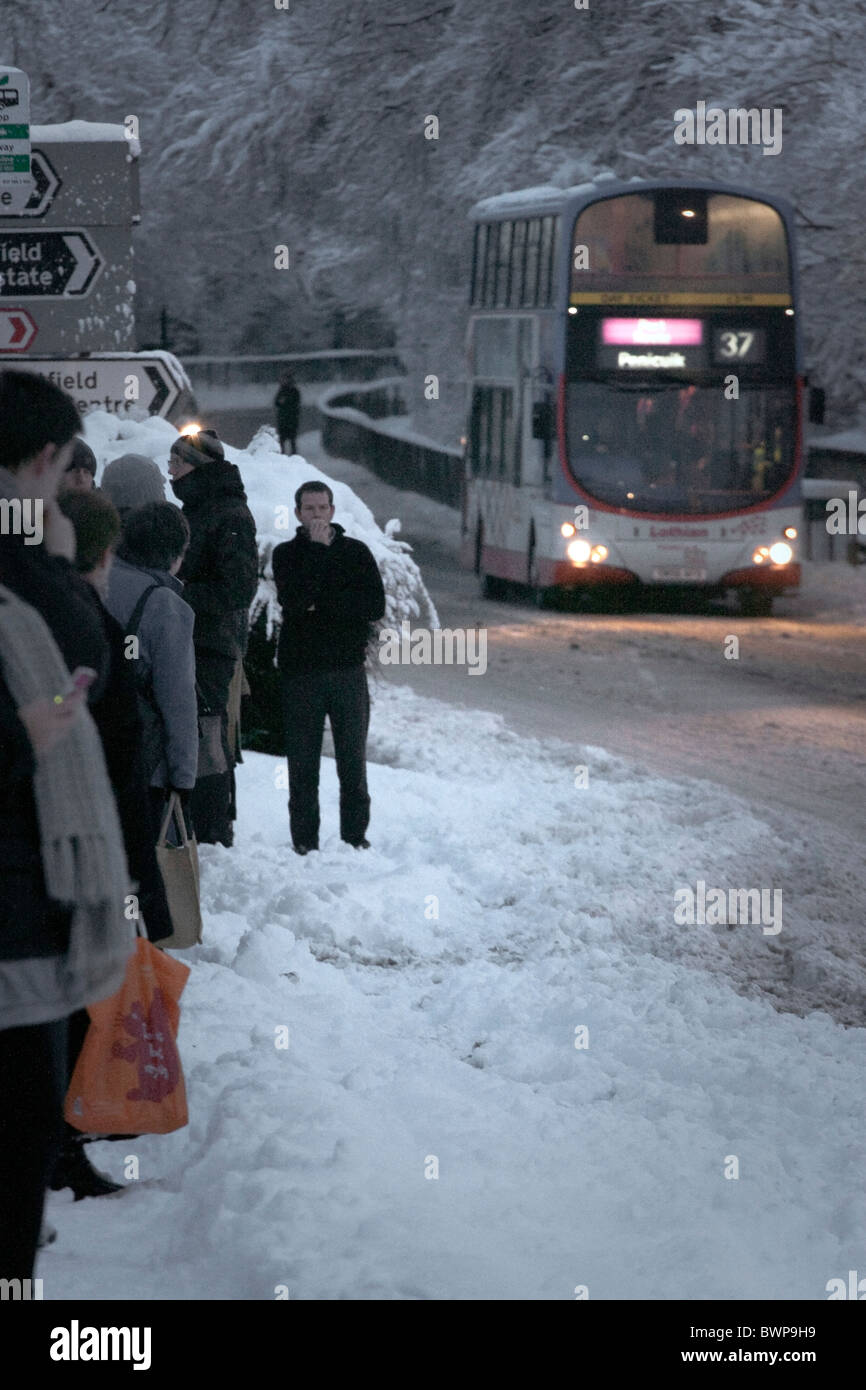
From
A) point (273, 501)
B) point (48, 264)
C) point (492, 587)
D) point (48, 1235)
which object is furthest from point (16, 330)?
point (492, 587)

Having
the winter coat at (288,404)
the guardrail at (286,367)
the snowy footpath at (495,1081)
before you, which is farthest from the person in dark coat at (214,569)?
the guardrail at (286,367)

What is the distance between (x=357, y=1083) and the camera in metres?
5.65

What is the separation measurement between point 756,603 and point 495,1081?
50.5 ft

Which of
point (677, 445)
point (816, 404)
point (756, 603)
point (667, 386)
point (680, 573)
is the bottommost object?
point (756, 603)

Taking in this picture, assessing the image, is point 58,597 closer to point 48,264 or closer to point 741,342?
point 48,264

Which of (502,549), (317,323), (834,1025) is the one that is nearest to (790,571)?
(502,549)

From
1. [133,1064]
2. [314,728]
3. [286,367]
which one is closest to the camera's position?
[133,1064]

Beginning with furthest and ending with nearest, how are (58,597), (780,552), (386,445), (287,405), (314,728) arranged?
(386,445)
(287,405)
(780,552)
(314,728)
(58,597)

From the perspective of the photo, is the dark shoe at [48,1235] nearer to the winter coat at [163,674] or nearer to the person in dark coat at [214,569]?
the winter coat at [163,674]

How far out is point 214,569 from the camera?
26.1ft

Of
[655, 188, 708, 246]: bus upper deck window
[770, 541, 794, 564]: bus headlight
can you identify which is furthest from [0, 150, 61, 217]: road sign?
[770, 541, 794, 564]: bus headlight

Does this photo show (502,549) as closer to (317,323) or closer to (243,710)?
(243,710)
